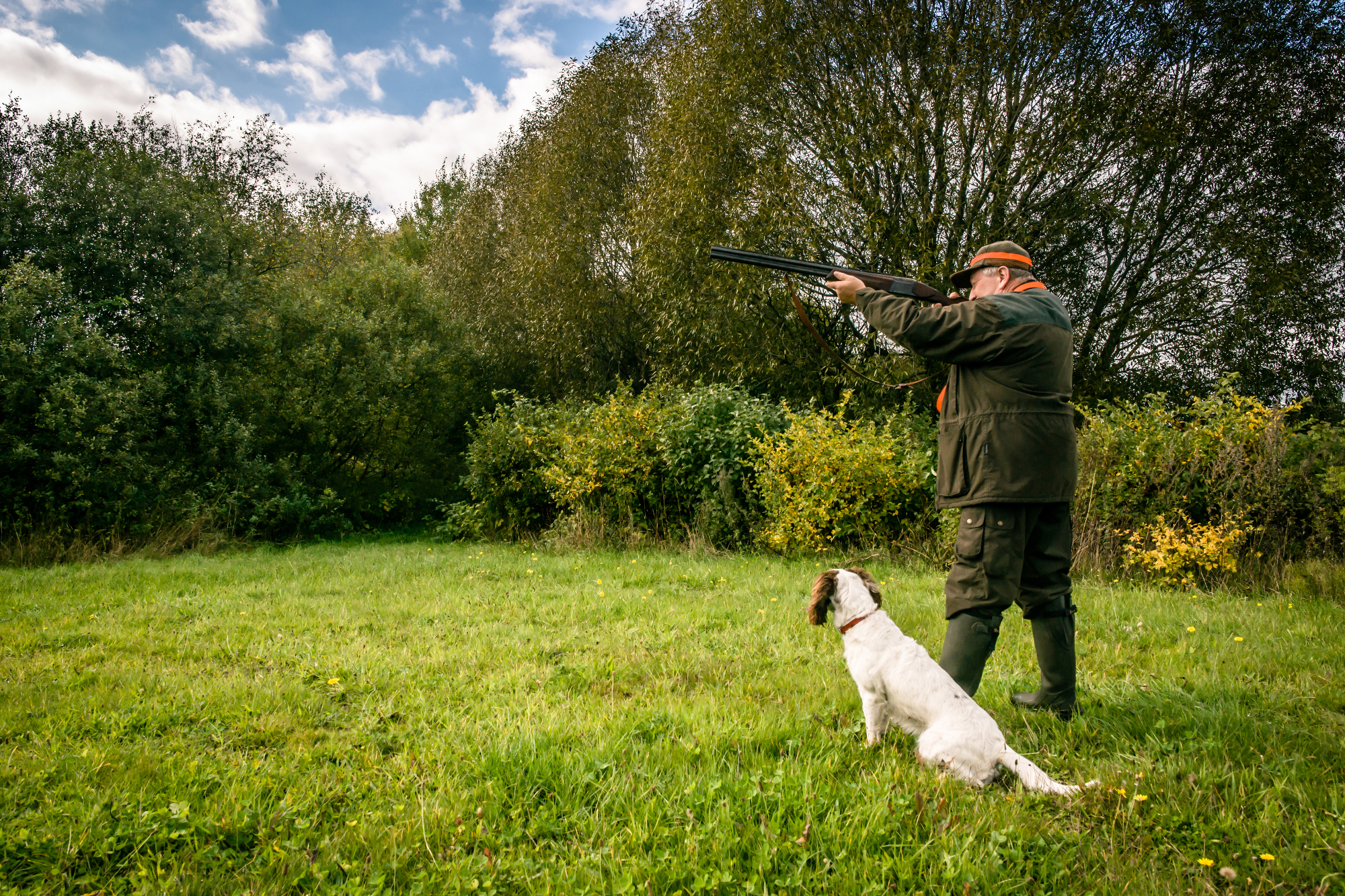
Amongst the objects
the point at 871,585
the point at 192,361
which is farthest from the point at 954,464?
the point at 192,361

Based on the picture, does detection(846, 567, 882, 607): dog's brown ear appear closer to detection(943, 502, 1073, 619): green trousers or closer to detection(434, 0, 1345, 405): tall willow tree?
detection(943, 502, 1073, 619): green trousers

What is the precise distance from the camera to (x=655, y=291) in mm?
12203

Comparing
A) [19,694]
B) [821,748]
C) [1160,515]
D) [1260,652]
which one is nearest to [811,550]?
[1160,515]

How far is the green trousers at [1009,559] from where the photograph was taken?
265 cm

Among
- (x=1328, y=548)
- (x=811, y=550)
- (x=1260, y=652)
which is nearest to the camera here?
(x=1260, y=652)

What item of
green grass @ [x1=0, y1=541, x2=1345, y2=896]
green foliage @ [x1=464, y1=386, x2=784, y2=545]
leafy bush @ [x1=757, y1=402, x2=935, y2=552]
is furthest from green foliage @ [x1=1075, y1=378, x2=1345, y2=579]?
green foliage @ [x1=464, y1=386, x2=784, y2=545]

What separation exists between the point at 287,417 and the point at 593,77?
10.2 metres

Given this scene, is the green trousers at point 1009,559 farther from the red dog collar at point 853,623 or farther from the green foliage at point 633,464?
the green foliage at point 633,464

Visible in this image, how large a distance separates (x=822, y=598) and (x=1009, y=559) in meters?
0.79

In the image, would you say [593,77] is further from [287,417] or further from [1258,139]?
[1258,139]

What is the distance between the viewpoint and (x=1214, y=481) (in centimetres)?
588

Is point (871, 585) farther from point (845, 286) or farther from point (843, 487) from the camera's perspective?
point (843, 487)

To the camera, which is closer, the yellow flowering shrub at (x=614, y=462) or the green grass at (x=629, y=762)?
the green grass at (x=629, y=762)

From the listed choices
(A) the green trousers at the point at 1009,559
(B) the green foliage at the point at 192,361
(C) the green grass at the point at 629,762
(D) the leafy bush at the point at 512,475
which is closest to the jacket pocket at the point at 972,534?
(A) the green trousers at the point at 1009,559
